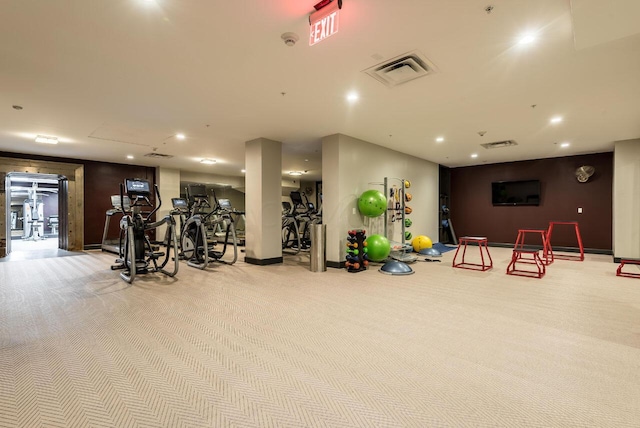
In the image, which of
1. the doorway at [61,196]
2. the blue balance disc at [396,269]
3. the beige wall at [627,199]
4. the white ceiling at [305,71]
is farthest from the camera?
the doorway at [61,196]

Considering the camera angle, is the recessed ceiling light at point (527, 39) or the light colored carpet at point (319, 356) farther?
the recessed ceiling light at point (527, 39)

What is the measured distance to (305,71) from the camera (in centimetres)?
370

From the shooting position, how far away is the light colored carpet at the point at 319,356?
1.79 metres

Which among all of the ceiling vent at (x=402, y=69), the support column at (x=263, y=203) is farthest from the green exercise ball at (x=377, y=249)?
the ceiling vent at (x=402, y=69)

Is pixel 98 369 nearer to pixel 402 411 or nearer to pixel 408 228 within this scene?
pixel 402 411

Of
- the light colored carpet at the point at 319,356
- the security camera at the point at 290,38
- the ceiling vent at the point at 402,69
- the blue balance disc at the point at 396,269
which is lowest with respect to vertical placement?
the light colored carpet at the point at 319,356

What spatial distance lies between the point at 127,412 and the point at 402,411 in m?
1.62

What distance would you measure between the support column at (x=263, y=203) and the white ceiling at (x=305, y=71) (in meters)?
0.51

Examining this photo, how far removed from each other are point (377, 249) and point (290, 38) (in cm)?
454

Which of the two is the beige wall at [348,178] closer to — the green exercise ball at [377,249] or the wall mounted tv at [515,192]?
the green exercise ball at [377,249]

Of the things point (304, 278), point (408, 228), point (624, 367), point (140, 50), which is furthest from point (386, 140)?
point (624, 367)

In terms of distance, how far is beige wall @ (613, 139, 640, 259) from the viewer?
7.01 m

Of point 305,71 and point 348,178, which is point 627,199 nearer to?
point 348,178

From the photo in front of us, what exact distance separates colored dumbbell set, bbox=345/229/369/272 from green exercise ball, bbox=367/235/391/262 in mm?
366
